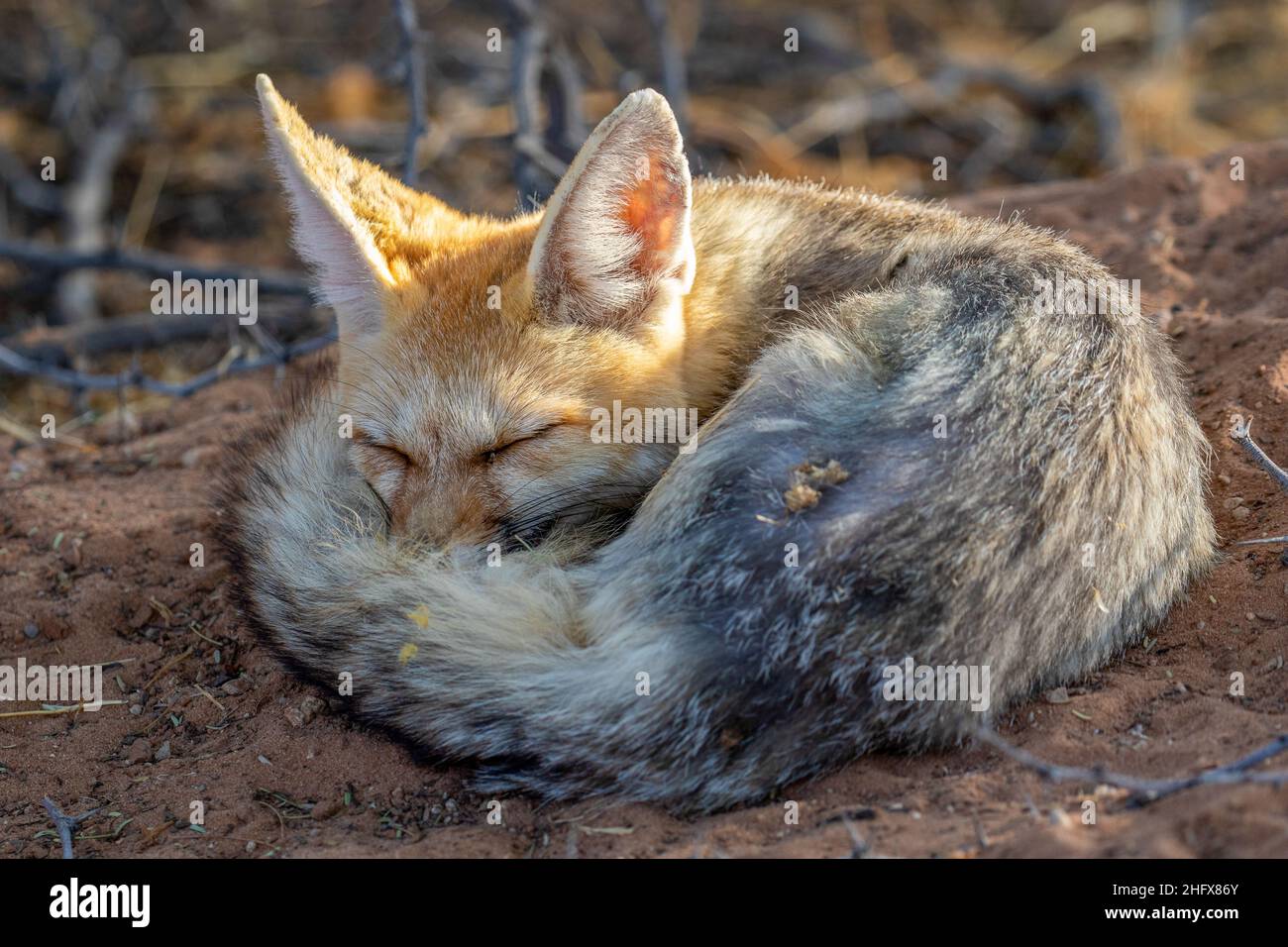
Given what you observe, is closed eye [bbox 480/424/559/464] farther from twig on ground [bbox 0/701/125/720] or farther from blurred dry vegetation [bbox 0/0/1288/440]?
blurred dry vegetation [bbox 0/0/1288/440]

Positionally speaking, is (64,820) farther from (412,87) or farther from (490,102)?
(490,102)

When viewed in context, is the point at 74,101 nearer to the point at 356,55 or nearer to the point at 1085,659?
the point at 356,55

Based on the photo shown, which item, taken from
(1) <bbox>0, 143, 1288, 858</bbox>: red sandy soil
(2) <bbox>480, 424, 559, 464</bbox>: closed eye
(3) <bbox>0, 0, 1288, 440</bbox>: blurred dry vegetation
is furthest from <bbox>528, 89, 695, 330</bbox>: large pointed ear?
(3) <bbox>0, 0, 1288, 440</bbox>: blurred dry vegetation

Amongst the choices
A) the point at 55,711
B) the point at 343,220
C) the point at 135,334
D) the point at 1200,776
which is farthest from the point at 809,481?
the point at 135,334

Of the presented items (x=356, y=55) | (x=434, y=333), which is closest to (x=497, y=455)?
(x=434, y=333)

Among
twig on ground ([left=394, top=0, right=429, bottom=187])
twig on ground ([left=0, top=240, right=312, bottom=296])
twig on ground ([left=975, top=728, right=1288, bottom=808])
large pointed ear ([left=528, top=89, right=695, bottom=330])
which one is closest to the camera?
twig on ground ([left=975, top=728, right=1288, bottom=808])

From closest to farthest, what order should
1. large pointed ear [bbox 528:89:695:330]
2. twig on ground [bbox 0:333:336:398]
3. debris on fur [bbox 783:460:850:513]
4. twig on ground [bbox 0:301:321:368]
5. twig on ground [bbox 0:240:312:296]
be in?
1. debris on fur [bbox 783:460:850:513]
2. large pointed ear [bbox 528:89:695:330]
3. twig on ground [bbox 0:333:336:398]
4. twig on ground [bbox 0:240:312:296]
5. twig on ground [bbox 0:301:321:368]

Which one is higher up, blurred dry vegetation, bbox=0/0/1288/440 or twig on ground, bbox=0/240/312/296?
blurred dry vegetation, bbox=0/0/1288/440
